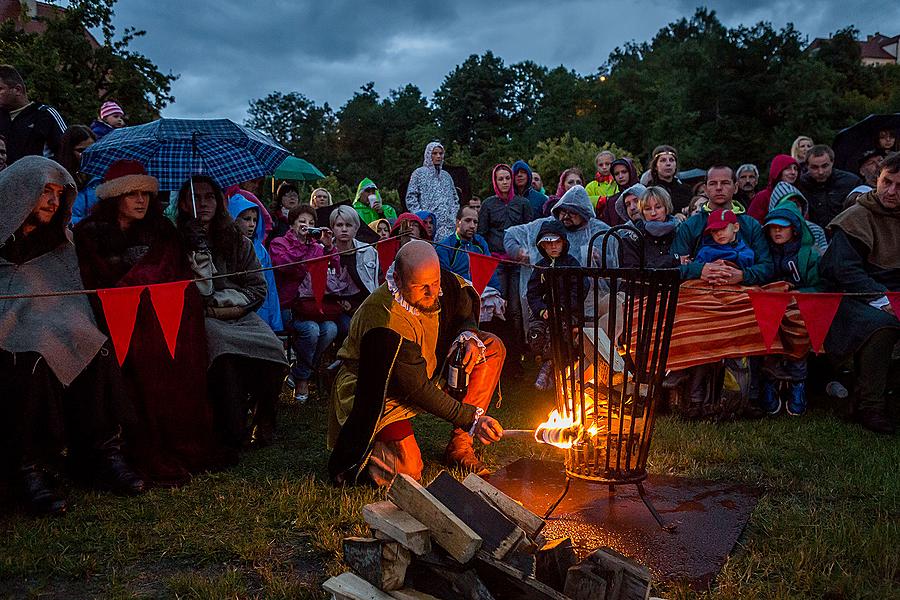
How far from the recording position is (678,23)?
6334 centimetres

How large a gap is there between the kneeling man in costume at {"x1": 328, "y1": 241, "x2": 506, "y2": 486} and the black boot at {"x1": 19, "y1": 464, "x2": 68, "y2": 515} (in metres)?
1.52

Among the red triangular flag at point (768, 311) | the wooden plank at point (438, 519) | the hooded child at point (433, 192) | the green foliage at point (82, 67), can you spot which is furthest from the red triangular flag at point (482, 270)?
the green foliage at point (82, 67)

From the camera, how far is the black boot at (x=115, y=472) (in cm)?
421

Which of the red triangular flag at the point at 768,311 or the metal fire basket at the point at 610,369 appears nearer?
the metal fire basket at the point at 610,369

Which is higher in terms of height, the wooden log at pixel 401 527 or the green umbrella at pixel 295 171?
the green umbrella at pixel 295 171

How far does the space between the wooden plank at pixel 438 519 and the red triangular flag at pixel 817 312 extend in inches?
160

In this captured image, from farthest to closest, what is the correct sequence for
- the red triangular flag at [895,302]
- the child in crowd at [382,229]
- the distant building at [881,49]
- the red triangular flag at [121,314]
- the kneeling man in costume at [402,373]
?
the distant building at [881,49], the child in crowd at [382,229], the red triangular flag at [895,302], the red triangular flag at [121,314], the kneeling man in costume at [402,373]

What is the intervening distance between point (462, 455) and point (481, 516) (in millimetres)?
1947

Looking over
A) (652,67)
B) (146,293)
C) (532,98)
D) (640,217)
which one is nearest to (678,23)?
(652,67)

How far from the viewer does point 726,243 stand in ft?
20.1

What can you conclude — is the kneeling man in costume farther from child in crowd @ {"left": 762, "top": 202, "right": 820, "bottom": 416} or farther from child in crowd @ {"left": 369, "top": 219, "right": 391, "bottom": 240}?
child in crowd @ {"left": 369, "top": 219, "right": 391, "bottom": 240}

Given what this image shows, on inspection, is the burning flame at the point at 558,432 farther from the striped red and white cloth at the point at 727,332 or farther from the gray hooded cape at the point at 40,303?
the gray hooded cape at the point at 40,303

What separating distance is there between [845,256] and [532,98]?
29377mm

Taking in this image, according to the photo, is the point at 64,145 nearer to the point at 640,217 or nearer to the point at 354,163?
the point at 640,217
